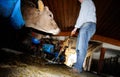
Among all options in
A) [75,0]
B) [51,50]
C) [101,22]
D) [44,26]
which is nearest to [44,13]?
[44,26]

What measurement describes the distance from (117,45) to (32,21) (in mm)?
7217

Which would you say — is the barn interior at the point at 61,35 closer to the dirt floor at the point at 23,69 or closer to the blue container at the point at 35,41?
the blue container at the point at 35,41

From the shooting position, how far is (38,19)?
750 centimetres

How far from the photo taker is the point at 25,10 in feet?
24.5

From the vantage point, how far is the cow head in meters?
7.46

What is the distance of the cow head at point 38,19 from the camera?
7.46 meters

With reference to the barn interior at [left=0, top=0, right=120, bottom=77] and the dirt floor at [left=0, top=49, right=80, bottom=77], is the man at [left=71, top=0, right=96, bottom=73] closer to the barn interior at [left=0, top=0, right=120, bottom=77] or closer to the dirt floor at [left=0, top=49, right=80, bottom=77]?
the dirt floor at [left=0, top=49, right=80, bottom=77]

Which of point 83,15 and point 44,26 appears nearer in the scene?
point 83,15

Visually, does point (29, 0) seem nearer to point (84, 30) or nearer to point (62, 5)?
point (62, 5)

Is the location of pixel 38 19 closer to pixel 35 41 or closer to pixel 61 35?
pixel 35 41

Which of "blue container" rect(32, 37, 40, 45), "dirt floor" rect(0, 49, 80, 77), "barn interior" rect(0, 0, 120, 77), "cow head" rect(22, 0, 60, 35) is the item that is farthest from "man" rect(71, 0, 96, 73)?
"blue container" rect(32, 37, 40, 45)

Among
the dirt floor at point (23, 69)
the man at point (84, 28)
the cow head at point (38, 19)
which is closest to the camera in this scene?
the dirt floor at point (23, 69)

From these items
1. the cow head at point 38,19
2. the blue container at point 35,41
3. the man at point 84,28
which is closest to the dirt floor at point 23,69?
the man at point 84,28

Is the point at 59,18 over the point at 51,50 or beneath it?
over
